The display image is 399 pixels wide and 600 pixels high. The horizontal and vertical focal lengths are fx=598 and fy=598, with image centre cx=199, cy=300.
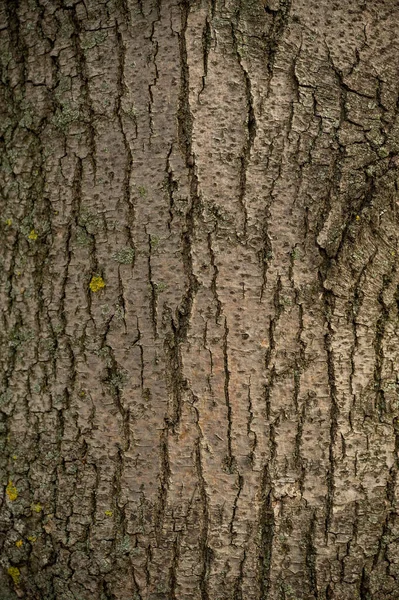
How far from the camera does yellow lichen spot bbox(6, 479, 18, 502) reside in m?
1.83

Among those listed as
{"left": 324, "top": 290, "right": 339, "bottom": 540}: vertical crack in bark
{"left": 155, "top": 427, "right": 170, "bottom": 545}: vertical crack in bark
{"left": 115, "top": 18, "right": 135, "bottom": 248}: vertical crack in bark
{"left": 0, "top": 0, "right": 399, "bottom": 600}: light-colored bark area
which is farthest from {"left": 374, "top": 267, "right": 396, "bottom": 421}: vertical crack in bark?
{"left": 115, "top": 18, "right": 135, "bottom": 248}: vertical crack in bark

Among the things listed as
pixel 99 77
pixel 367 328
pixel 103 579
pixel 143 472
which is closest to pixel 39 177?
pixel 99 77

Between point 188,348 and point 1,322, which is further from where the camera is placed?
point 1,322

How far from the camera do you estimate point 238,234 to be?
168 centimetres

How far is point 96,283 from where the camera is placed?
5.70 ft

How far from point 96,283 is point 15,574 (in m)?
0.94

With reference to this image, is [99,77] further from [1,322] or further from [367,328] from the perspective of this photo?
[367,328]

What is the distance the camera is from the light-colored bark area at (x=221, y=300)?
5.54 feet

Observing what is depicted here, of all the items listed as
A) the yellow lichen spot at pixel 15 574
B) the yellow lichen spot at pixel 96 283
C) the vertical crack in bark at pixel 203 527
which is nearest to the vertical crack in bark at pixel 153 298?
the yellow lichen spot at pixel 96 283

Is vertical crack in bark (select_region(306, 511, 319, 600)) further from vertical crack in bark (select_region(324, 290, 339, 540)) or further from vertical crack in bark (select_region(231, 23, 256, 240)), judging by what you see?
vertical crack in bark (select_region(231, 23, 256, 240))

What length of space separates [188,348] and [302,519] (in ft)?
1.95

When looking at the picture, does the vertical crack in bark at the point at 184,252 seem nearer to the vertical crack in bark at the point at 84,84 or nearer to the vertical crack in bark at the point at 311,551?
the vertical crack in bark at the point at 84,84

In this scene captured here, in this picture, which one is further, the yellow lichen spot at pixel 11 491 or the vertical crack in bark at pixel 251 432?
the yellow lichen spot at pixel 11 491

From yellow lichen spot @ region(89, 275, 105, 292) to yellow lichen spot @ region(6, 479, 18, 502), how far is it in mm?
661
